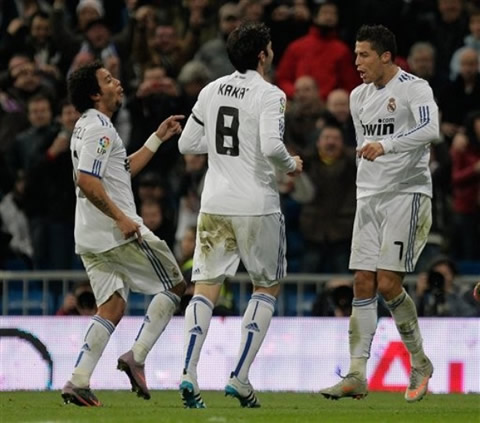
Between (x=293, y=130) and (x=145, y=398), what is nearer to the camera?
(x=145, y=398)

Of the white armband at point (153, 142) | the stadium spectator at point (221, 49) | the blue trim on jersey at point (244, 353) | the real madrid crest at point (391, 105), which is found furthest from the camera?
the stadium spectator at point (221, 49)

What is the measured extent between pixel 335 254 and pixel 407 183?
5.48 m

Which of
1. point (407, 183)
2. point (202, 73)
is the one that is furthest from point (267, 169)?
point (202, 73)

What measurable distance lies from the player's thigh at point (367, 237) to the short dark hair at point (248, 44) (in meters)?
1.41

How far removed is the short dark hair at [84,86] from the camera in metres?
12.6

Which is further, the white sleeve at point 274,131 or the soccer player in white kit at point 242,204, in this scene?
the soccer player in white kit at point 242,204

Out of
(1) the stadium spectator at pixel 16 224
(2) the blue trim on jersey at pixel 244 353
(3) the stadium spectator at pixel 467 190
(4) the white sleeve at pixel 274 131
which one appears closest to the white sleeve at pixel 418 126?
(4) the white sleeve at pixel 274 131

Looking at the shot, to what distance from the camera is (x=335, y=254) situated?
18.0 metres

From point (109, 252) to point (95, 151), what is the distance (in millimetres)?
814

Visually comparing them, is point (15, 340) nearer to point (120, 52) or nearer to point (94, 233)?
point (94, 233)

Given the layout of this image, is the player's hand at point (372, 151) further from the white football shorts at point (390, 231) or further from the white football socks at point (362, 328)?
the white football socks at point (362, 328)

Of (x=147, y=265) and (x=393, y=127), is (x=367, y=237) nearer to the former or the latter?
(x=393, y=127)

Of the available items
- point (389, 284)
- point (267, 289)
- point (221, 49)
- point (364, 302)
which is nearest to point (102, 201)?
point (267, 289)

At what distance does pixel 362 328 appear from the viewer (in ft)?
41.5
